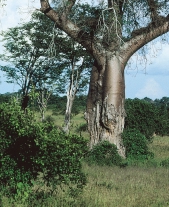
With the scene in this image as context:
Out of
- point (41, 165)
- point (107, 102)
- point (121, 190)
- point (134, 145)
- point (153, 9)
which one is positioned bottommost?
point (121, 190)

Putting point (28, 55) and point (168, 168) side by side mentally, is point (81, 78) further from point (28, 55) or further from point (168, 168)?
point (168, 168)

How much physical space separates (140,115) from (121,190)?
1381cm

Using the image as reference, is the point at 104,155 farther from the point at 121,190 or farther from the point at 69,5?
the point at 121,190

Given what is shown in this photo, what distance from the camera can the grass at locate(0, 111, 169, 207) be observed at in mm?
8398

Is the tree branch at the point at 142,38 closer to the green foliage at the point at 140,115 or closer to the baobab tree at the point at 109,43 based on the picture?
the baobab tree at the point at 109,43

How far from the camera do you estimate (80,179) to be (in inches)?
322

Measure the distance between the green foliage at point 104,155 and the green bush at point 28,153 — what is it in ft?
24.6

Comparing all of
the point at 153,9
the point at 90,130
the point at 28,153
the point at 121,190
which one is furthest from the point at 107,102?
the point at 28,153

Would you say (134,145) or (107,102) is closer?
(107,102)

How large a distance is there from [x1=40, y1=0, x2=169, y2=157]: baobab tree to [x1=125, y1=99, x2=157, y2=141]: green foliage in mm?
6271

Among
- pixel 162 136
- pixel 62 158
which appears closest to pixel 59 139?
pixel 62 158

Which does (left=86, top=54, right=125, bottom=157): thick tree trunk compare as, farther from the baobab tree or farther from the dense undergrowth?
the dense undergrowth

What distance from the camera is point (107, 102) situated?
16.8 m

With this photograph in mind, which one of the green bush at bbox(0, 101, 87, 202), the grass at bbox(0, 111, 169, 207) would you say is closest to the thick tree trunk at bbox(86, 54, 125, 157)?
the grass at bbox(0, 111, 169, 207)
